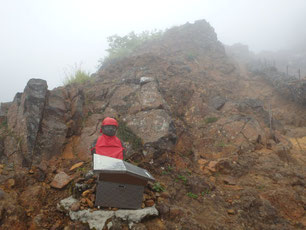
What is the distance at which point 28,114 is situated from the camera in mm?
4875

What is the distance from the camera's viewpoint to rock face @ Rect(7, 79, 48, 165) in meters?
4.53

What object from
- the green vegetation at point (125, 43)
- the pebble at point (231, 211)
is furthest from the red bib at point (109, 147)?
the green vegetation at point (125, 43)

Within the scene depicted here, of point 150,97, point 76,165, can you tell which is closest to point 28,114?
point 76,165

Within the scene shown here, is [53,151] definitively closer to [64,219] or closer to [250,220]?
[64,219]

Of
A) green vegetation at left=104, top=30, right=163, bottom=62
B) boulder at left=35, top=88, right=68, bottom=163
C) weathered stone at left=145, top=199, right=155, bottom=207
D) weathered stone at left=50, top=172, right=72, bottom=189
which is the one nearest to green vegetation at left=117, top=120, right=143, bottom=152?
boulder at left=35, top=88, right=68, bottom=163

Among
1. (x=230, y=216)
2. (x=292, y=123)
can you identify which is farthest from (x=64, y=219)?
(x=292, y=123)

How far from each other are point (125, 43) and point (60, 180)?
13.4 m

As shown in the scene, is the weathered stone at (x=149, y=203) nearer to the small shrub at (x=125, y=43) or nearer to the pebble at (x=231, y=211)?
the pebble at (x=231, y=211)

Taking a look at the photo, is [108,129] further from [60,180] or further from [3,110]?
[3,110]

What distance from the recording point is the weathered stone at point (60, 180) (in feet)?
12.1

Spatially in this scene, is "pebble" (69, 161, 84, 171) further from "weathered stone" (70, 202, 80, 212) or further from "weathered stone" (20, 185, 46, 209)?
"weathered stone" (70, 202, 80, 212)

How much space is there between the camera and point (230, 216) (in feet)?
11.8

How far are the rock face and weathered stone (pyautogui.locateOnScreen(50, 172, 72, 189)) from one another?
39.1 inches

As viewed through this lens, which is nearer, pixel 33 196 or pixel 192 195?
pixel 33 196
